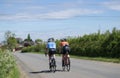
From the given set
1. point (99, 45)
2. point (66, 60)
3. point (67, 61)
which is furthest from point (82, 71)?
point (99, 45)

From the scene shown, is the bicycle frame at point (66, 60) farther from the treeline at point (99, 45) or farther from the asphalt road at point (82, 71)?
the treeline at point (99, 45)

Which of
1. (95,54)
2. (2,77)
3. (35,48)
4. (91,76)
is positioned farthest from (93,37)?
(35,48)

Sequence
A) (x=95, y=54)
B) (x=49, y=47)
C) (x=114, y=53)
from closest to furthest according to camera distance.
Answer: (x=49, y=47), (x=114, y=53), (x=95, y=54)

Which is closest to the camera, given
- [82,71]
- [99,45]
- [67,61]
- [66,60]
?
[82,71]

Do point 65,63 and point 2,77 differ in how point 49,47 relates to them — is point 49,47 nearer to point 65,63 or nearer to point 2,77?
point 65,63

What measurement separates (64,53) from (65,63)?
2.09 feet

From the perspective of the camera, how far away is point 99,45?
156 feet

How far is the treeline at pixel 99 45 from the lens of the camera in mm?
42531

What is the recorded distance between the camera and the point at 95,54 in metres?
47.9

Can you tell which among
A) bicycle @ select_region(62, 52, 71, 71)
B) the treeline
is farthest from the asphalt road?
the treeline

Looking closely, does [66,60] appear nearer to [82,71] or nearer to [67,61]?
[67,61]

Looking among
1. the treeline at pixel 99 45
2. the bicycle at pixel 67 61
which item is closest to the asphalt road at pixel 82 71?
the bicycle at pixel 67 61

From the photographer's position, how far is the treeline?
1674 inches

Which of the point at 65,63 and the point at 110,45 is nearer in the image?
the point at 65,63
